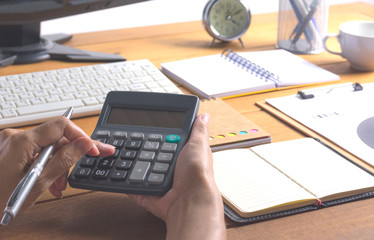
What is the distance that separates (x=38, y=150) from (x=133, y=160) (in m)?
0.11

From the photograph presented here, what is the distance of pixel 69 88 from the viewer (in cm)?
93

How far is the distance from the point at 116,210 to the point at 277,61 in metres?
0.60

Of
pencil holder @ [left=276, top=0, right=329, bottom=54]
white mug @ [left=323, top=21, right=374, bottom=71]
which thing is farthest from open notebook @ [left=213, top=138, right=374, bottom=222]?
pencil holder @ [left=276, top=0, right=329, bottom=54]

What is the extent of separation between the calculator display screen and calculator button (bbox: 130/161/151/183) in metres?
0.08

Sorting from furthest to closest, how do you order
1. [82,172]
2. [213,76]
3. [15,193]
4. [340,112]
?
[213,76]
[340,112]
[82,172]
[15,193]

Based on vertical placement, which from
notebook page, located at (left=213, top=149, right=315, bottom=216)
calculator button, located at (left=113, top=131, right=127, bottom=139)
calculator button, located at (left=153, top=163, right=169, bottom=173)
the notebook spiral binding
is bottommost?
notebook page, located at (left=213, top=149, right=315, bottom=216)

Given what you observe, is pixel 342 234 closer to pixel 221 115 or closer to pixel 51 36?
pixel 221 115

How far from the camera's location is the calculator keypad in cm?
61

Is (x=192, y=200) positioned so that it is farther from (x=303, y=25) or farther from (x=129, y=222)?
(x=303, y=25)

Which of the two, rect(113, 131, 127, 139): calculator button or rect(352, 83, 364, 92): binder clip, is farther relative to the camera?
rect(352, 83, 364, 92): binder clip

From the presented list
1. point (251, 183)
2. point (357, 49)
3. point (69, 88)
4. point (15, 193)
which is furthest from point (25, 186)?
point (357, 49)

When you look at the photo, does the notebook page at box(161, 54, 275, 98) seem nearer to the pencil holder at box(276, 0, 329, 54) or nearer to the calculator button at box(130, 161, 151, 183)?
the pencil holder at box(276, 0, 329, 54)

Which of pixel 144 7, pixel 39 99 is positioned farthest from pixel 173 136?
pixel 144 7

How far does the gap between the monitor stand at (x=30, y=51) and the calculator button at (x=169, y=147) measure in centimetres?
52
